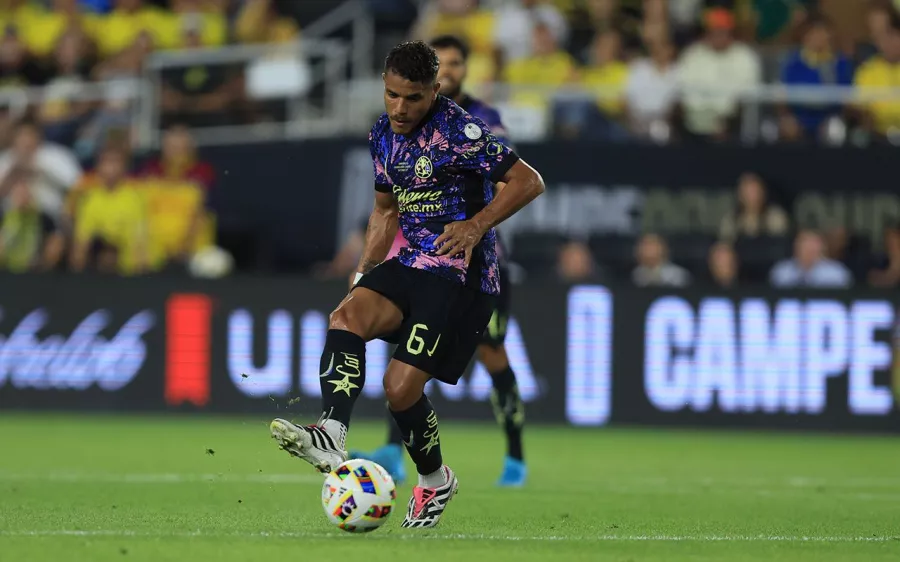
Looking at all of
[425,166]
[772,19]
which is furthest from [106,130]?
[425,166]

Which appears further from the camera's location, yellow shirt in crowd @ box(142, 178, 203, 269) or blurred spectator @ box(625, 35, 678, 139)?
blurred spectator @ box(625, 35, 678, 139)

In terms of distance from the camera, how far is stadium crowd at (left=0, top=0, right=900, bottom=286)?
1606cm

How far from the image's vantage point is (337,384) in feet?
23.2

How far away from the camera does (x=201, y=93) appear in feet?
59.2

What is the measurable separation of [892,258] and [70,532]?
35.3 ft

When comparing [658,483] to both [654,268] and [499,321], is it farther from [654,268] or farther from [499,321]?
[654,268]

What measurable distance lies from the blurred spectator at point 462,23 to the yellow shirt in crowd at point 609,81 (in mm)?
1155

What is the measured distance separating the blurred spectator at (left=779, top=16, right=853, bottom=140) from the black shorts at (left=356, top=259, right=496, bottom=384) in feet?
32.5

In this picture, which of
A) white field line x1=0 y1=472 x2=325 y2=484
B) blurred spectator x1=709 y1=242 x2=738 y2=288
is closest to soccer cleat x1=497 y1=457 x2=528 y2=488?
white field line x1=0 y1=472 x2=325 y2=484

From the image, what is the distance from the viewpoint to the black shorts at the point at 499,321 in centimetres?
985

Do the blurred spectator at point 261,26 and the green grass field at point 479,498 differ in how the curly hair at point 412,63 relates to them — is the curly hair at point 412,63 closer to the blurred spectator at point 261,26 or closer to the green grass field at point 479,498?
the green grass field at point 479,498

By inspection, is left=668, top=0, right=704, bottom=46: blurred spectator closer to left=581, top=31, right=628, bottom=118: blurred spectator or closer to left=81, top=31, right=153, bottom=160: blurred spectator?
left=581, top=31, right=628, bottom=118: blurred spectator

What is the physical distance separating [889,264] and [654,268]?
245 cm

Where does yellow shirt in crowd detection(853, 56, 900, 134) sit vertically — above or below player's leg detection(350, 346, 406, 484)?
above
